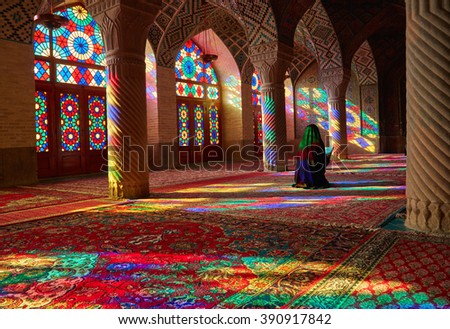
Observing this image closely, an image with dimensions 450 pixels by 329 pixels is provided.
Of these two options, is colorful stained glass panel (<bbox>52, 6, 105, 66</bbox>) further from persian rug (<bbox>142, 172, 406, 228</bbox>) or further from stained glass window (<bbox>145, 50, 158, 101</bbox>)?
persian rug (<bbox>142, 172, 406, 228</bbox>)

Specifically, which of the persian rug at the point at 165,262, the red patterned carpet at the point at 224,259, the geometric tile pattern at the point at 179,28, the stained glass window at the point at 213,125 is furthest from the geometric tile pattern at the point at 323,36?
the persian rug at the point at 165,262

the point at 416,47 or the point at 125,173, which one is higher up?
the point at 416,47

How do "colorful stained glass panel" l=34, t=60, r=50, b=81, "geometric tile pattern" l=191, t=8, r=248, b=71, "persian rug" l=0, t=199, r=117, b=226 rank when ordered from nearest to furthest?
"persian rug" l=0, t=199, r=117, b=226 → "colorful stained glass panel" l=34, t=60, r=50, b=81 → "geometric tile pattern" l=191, t=8, r=248, b=71

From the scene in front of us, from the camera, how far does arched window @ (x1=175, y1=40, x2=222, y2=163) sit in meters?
14.1

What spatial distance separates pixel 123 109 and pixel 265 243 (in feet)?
12.1

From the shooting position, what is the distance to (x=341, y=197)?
535 centimetres

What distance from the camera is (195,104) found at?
580 inches

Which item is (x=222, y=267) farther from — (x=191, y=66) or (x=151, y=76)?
(x=191, y=66)

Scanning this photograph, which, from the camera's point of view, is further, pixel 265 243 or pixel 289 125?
pixel 289 125

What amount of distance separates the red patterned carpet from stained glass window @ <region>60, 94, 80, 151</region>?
248 inches

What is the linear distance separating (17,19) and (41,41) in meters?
1.38

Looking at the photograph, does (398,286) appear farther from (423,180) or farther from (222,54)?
(222,54)

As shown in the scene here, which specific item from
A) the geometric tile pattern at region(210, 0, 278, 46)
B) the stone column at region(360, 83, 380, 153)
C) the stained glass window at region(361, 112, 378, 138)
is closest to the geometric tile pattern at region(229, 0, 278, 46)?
the geometric tile pattern at region(210, 0, 278, 46)

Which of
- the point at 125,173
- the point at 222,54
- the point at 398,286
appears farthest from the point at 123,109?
the point at 222,54
